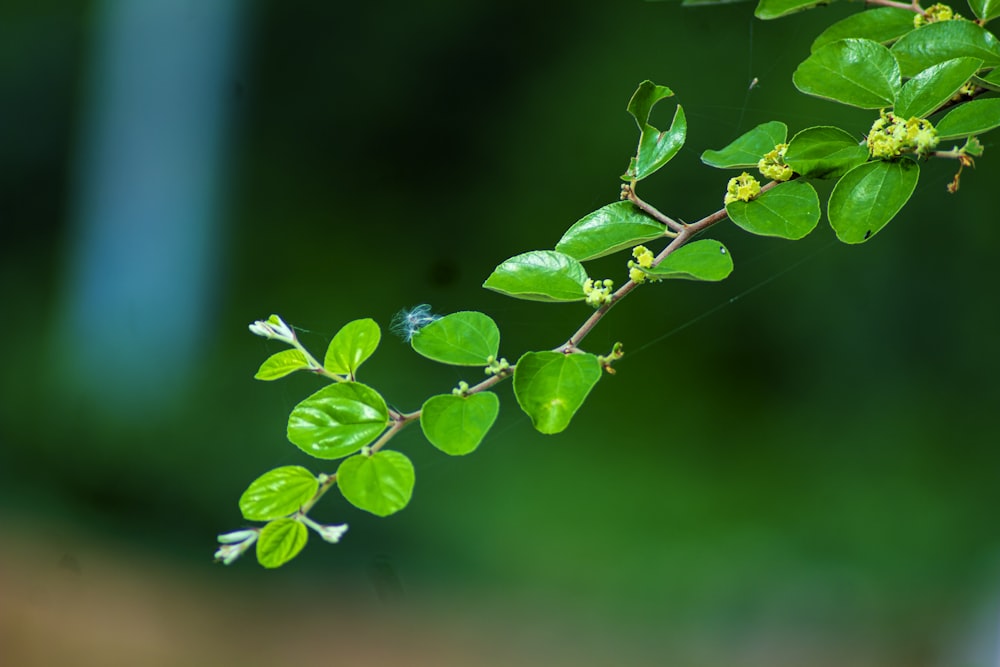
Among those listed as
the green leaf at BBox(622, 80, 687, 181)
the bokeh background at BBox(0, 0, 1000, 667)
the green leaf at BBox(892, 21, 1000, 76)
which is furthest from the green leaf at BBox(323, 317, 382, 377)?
the bokeh background at BBox(0, 0, 1000, 667)

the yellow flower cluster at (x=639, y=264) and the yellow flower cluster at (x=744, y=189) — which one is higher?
the yellow flower cluster at (x=744, y=189)

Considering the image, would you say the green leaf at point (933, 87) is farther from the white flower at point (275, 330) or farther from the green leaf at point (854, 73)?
the white flower at point (275, 330)

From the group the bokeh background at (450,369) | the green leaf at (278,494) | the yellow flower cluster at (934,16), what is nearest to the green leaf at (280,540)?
the green leaf at (278,494)

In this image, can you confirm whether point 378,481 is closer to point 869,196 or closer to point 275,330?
point 275,330

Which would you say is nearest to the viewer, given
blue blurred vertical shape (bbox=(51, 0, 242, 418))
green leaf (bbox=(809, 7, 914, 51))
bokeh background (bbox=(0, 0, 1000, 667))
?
green leaf (bbox=(809, 7, 914, 51))

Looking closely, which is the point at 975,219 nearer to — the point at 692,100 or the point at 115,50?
the point at 692,100

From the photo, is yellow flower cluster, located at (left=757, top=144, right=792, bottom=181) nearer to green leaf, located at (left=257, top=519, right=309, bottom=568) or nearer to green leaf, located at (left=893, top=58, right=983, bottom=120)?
green leaf, located at (left=893, top=58, right=983, bottom=120)
